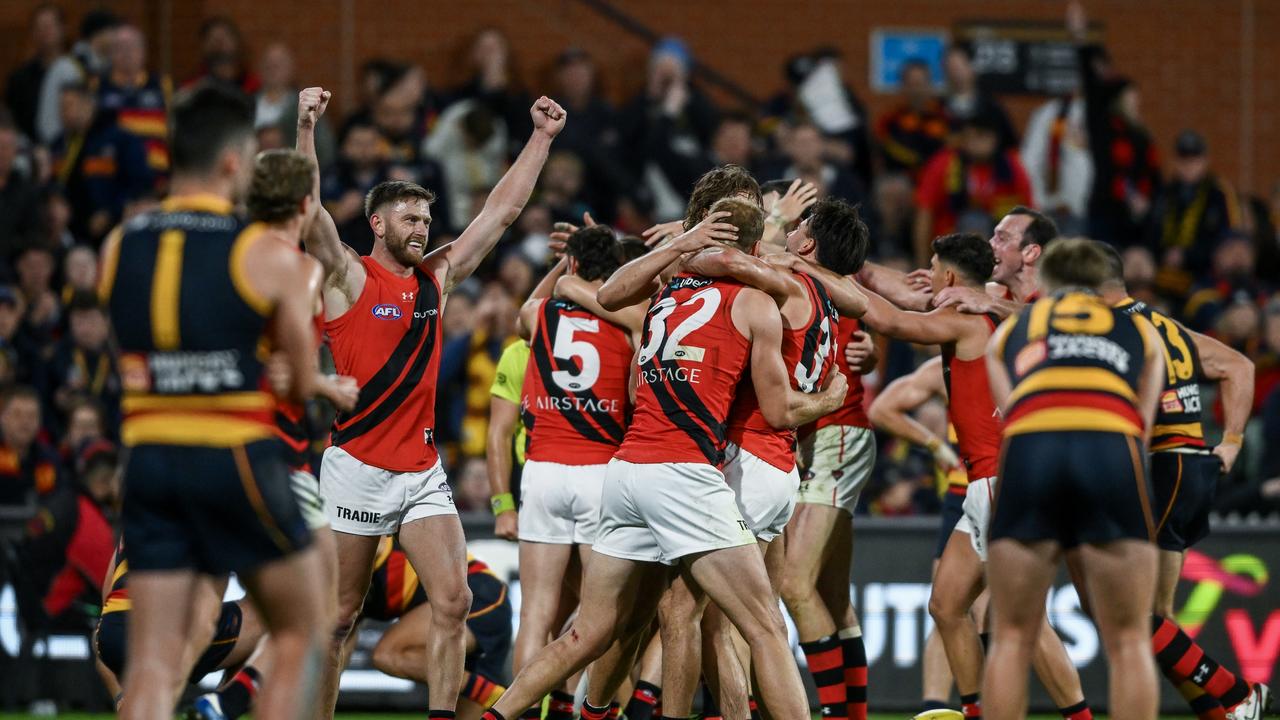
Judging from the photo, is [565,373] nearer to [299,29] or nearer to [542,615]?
[542,615]

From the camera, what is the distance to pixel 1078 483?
21.9 ft

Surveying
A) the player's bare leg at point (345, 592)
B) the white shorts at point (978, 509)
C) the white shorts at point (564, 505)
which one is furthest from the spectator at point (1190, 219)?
the player's bare leg at point (345, 592)

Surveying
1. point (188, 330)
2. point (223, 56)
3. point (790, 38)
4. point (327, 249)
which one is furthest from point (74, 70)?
point (188, 330)

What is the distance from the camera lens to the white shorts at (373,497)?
8.24m

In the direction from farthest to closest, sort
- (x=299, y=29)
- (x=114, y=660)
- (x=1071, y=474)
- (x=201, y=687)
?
(x=299, y=29)
(x=201, y=687)
(x=114, y=660)
(x=1071, y=474)

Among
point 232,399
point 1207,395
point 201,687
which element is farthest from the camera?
point 1207,395

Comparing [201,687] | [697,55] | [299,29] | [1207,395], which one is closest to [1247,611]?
[1207,395]

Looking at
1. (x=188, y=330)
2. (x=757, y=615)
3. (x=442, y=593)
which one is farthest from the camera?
(x=442, y=593)

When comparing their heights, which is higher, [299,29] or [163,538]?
[299,29]

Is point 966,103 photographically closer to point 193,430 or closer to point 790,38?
point 790,38

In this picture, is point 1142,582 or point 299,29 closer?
point 1142,582

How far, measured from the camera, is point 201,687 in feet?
40.0

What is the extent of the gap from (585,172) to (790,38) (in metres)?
4.23

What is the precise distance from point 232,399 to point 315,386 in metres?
0.37
